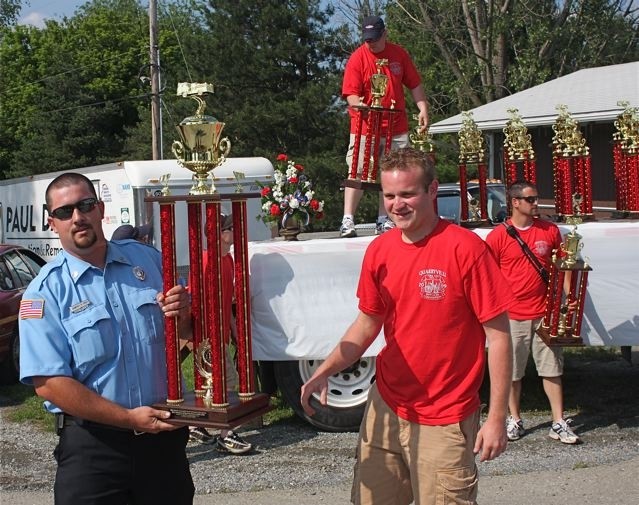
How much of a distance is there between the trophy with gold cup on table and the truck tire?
133 inches

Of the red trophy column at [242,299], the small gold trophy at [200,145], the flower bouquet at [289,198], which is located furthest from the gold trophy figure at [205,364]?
the flower bouquet at [289,198]

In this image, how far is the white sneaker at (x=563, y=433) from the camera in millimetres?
7004

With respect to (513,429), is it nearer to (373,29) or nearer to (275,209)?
(275,209)

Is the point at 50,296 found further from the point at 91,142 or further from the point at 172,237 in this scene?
the point at 91,142

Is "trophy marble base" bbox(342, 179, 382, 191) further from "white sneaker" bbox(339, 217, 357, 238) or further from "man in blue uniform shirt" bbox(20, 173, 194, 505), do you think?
"man in blue uniform shirt" bbox(20, 173, 194, 505)

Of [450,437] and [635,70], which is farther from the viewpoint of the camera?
[635,70]

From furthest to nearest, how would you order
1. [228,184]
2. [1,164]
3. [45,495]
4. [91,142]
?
1. [1,164]
2. [91,142]
3. [228,184]
4. [45,495]

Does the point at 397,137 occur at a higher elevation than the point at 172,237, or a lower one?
higher

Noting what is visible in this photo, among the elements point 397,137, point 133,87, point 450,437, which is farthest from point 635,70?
point 133,87

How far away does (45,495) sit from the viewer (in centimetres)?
625

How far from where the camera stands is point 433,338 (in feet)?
12.0

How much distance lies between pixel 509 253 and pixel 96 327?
4.27m

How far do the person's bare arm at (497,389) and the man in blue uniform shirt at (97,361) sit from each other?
121 cm

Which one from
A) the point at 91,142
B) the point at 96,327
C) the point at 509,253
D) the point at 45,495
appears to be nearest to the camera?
the point at 96,327
